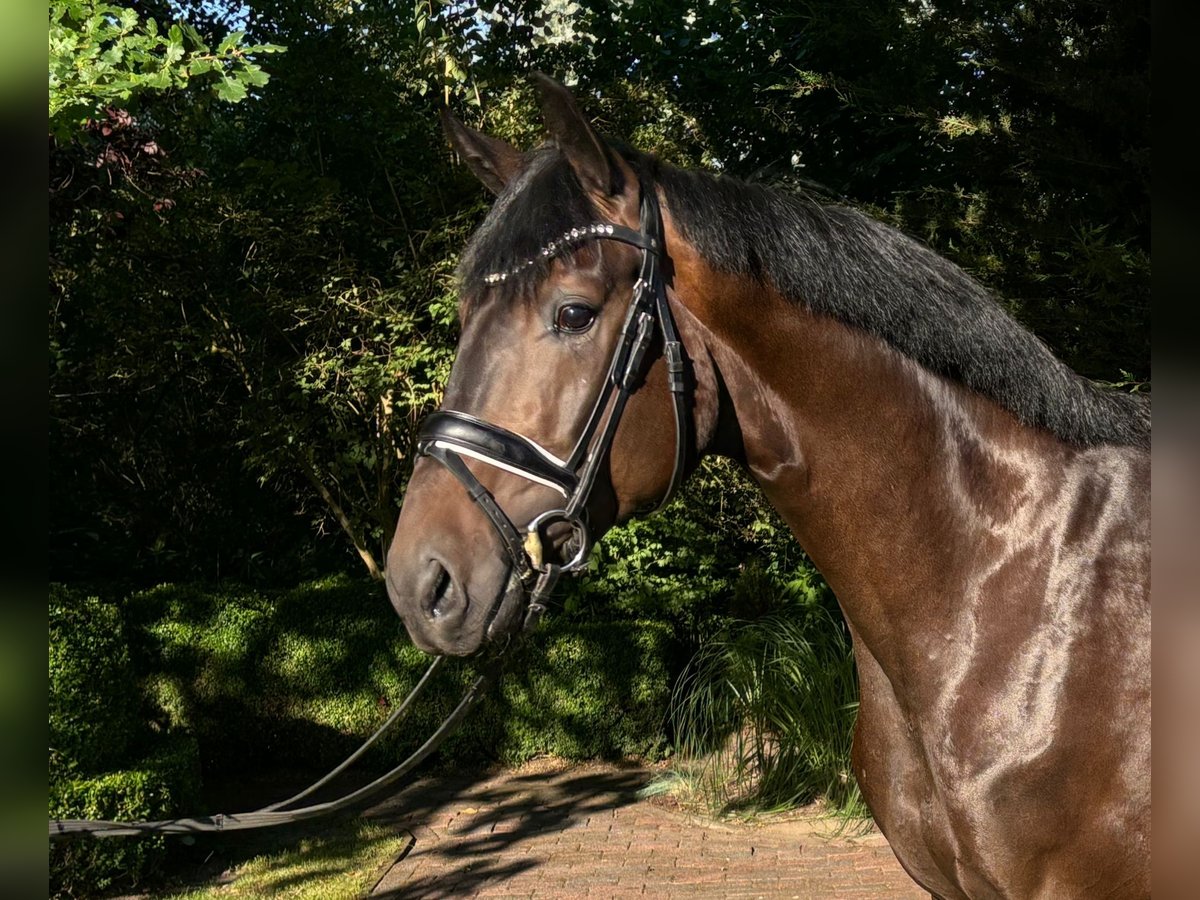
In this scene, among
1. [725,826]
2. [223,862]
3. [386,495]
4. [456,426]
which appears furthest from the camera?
[386,495]

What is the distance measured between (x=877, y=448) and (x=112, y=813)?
4.50 metres

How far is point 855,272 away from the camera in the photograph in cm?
190

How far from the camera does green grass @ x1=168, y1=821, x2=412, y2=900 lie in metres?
4.90

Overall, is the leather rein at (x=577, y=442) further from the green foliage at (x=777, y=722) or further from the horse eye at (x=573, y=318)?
the green foliage at (x=777, y=722)

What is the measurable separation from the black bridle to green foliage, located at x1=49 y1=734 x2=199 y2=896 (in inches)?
156

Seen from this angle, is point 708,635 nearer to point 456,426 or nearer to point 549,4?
point 549,4

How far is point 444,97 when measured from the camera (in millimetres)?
7312

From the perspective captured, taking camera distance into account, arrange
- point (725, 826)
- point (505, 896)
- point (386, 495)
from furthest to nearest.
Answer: point (386, 495)
point (725, 826)
point (505, 896)

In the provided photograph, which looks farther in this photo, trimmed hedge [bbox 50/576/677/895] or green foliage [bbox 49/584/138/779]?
trimmed hedge [bbox 50/576/677/895]

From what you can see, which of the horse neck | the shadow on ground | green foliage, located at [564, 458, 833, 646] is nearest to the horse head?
the horse neck

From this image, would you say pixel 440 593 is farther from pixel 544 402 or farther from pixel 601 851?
pixel 601 851

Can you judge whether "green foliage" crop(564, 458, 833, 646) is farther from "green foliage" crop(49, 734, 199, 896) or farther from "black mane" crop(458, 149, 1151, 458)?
"black mane" crop(458, 149, 1151, 458)

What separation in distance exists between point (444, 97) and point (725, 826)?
5328 millimetres

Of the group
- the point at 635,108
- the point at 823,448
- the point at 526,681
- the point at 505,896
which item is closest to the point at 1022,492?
the point at 823,448
